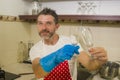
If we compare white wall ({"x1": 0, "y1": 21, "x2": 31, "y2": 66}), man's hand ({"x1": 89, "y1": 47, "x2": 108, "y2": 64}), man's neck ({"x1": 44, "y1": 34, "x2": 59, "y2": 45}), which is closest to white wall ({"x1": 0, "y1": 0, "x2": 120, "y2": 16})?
white wall ({"x1": 0, "y1": 21, "x2": 31, "y2": 66})

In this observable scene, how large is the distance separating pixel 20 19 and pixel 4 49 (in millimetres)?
403

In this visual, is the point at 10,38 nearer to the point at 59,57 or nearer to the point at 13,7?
the point at 13,7

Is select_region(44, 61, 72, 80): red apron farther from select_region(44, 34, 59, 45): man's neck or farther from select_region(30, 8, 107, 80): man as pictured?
select_region(44, 34, 59, 45): man's neck

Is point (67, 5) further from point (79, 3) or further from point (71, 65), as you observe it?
point (71, 65)

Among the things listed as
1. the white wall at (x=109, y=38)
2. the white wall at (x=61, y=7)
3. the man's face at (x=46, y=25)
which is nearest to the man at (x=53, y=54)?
the man's face at (x=46, y=25)

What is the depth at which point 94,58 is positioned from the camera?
1.19 m

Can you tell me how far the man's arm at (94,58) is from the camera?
3.53ft

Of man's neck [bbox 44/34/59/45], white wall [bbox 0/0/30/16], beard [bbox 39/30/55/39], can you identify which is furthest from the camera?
white wall [bbox 0/0/30/16]

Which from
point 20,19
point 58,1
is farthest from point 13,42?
point 58,1

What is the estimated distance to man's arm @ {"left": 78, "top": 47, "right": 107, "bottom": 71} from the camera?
1076 millimetres

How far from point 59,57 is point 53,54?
0.06 m

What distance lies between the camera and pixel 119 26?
179cm

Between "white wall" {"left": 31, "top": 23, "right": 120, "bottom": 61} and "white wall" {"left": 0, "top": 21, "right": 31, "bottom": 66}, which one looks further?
"white wall" {"left": 0, "top": 21, "right": 31, "bottom": 66}

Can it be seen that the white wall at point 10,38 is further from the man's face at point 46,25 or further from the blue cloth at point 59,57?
the blue cloth at point 59,57
